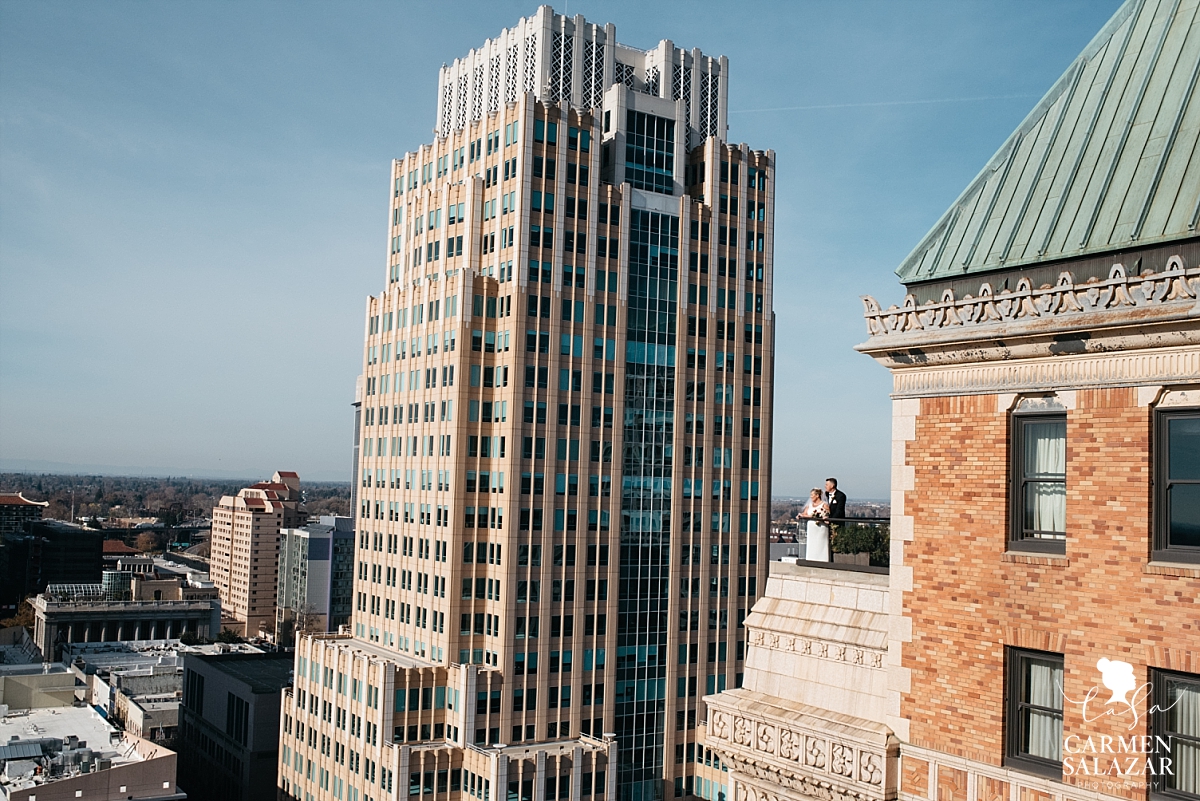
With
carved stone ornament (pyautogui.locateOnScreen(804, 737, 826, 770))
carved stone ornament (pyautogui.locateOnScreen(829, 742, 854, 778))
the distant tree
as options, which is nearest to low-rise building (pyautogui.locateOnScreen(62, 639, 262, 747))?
the distant tree

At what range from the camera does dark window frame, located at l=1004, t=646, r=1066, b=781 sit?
1500 centimetres

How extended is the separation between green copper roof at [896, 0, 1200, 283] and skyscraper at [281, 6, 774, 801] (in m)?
60.2

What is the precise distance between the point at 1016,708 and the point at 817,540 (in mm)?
6157

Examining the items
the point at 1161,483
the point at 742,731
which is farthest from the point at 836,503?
the point at 1161,483

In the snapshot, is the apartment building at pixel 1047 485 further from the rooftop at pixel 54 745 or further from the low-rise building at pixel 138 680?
the low-rise building at pixel 138 680

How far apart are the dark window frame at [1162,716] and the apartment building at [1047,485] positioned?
25 millimetres

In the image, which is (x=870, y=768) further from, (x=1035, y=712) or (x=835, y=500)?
(x=835, y=500)

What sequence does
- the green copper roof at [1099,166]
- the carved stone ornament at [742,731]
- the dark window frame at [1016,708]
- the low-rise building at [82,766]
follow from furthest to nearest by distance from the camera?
the low-rise building at [82,766] < the carved stone ornament at [742,731] < the dark window frame at [1016,708] < the green copper roof at [1099,166]

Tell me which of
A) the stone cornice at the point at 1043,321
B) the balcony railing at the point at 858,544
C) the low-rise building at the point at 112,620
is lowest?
the low-rise building at the point at 112,620

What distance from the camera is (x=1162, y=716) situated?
13.7m

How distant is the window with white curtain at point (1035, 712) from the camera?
14.9m

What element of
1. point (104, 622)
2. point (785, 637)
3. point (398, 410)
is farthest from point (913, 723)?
point (104, 622)

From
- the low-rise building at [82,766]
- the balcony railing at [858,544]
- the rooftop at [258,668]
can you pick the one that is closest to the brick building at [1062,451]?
the balcony railing at [858,544]

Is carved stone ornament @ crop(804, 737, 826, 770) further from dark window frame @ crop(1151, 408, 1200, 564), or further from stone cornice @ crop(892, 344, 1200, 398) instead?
dark window frame @ crop(1151, 408, 1200, 564)
